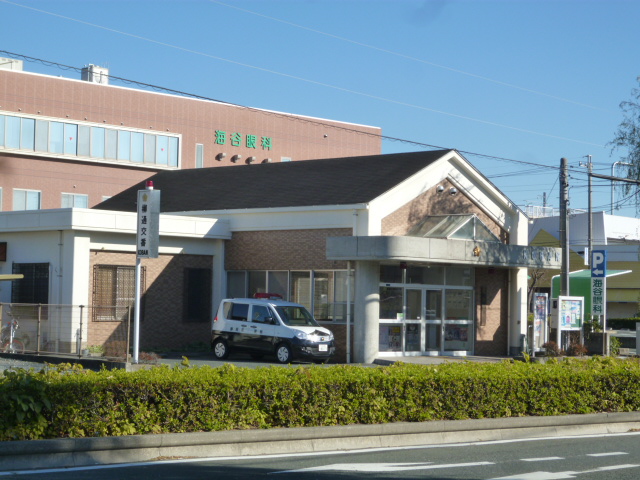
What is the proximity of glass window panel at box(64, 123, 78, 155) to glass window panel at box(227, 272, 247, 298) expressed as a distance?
19536 millimetres

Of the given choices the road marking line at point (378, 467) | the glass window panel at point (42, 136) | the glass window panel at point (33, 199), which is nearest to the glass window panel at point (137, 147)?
the glass window panel at point (42, 136)

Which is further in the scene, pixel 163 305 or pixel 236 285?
pixel 236 285

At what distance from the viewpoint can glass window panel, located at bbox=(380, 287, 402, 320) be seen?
89.6ft

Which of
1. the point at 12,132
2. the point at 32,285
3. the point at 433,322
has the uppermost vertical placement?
the point at 12,132

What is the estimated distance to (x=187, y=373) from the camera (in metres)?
12.4

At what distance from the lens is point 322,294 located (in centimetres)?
2766

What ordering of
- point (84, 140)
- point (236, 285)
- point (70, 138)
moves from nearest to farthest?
point (236, 285), point (70, 138), point (84, 140)

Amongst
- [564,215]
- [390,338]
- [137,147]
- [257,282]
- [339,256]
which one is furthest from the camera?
[137,147]

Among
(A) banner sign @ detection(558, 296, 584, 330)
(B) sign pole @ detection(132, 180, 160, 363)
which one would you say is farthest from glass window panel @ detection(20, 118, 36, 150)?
(A) banner sign @ detection(558, 296, 584, 330)

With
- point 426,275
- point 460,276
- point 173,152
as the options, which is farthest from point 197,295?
point 173,152

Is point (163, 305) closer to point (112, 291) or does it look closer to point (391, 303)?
point (112, 291)

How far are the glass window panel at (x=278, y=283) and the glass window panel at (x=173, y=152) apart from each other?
924 inches

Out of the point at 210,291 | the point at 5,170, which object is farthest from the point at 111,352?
the point at 5,170

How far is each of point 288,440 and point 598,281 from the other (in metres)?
20.1
